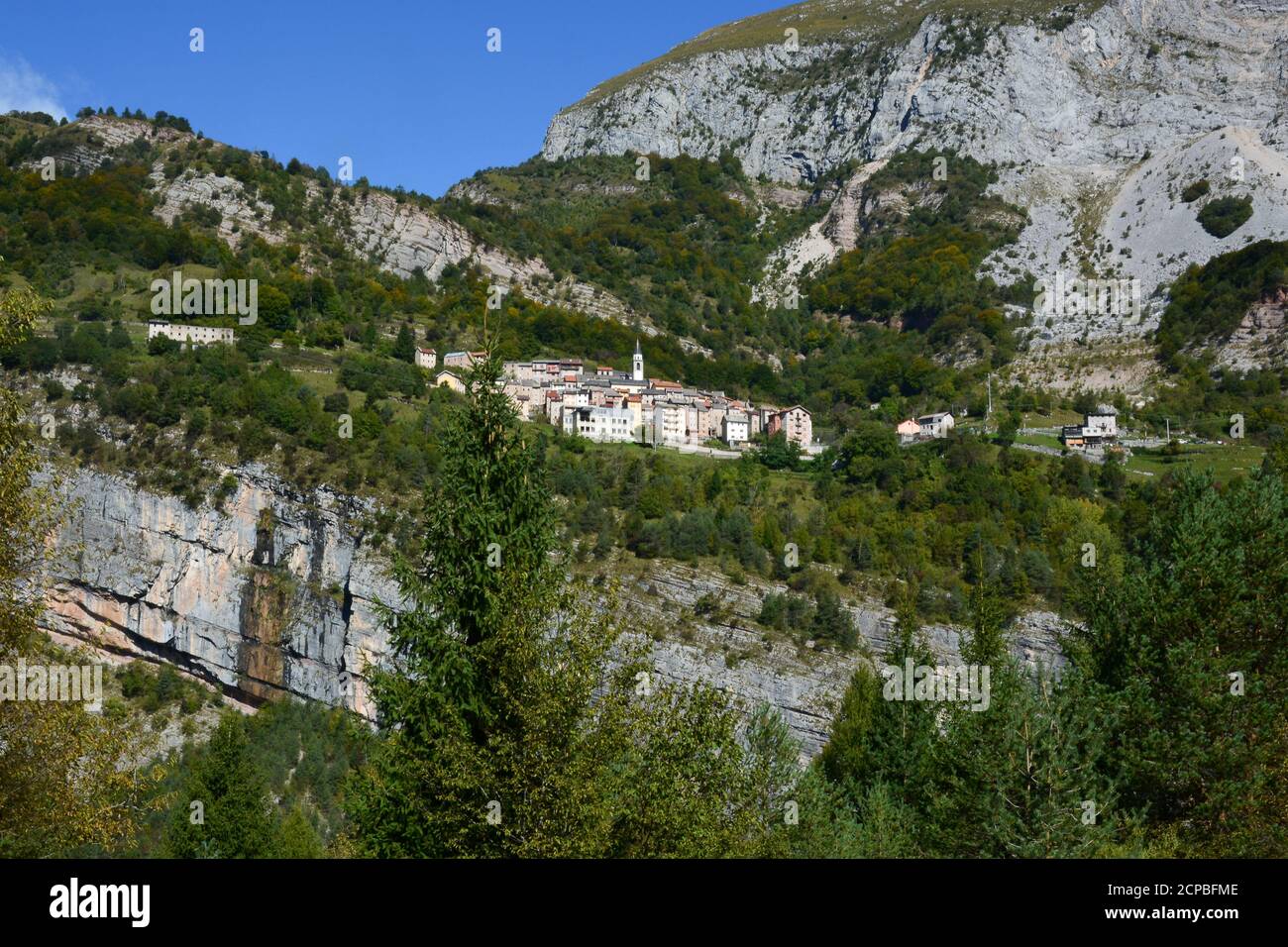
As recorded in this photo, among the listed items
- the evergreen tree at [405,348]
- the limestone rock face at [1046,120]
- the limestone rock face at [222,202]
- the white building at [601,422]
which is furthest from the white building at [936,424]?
the limestone rock face at [222,202]

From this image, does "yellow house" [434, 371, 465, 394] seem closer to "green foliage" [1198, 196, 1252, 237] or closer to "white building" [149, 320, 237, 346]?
"white building" [149, 320, 237, 346]

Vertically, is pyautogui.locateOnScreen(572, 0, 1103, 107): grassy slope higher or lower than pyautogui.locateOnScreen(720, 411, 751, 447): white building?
higher

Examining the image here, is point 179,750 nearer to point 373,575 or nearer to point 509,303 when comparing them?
point 373,575

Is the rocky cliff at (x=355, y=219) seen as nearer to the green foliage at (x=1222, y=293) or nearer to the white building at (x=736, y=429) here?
the white building at (x=736, y=429)

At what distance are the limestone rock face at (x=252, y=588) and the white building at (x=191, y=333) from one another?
15260 millimetres

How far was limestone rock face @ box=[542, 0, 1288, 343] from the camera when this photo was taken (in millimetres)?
126500

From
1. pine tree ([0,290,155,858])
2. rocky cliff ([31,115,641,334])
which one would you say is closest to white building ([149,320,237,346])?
rocky cliff ([31,115,641,334])

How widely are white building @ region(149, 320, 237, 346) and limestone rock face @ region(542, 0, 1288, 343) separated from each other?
76112 mm

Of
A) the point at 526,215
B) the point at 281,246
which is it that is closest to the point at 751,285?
the point at 526,215

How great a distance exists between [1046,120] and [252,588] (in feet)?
413

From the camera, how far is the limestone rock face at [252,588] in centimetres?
6475

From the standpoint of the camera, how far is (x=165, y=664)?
6738 centimetres

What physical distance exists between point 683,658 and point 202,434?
34972mm

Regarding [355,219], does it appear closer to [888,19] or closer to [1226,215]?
[1226,215]
